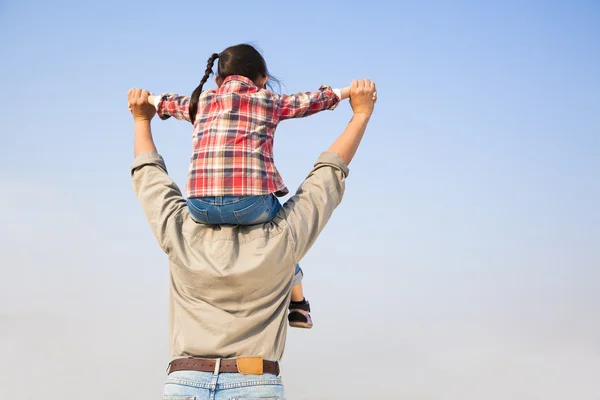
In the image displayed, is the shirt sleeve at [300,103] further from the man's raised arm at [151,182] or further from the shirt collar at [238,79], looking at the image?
the man's raised arm at [151,182]

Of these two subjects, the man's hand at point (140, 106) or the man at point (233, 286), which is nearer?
the man at point (233, 286)

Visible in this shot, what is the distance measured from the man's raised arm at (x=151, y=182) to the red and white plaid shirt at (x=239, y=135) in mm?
224

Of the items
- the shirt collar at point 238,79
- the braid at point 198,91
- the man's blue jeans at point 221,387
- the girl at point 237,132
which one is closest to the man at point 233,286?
the man's blue jeans at point 221,387

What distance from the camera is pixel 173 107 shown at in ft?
13.1

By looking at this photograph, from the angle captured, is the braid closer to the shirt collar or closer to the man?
the shirt collar

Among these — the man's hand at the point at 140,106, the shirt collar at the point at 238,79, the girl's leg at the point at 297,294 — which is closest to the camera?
the shirt collar at the point at 238,79

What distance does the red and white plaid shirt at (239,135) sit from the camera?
346cm

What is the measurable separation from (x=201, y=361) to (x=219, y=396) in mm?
211

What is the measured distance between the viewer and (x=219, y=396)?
319 centimetres

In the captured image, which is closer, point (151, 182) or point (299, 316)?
point (151, 182)

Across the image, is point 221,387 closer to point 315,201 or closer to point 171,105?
point 315,201

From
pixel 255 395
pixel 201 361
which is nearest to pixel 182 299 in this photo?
pixel 201 361

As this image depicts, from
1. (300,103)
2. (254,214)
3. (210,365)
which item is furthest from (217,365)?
(300,103)

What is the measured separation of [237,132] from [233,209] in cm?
44
